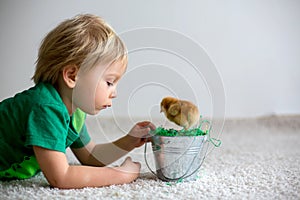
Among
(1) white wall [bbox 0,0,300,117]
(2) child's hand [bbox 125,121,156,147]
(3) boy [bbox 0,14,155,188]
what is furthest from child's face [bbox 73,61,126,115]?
(1) white wall [bbox 0,0,300,117]

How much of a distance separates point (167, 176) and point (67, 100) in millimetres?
309

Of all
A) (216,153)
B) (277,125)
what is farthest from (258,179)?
(277,125)

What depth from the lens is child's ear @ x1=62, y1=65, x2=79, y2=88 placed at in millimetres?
926

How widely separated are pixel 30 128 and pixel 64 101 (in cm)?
15

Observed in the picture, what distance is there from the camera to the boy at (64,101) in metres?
0.85

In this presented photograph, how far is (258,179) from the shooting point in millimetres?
956

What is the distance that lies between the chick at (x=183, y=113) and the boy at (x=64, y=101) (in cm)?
11

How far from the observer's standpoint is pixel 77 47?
35.8 inches

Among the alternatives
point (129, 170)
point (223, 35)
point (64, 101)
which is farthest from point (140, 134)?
point (223, 35)

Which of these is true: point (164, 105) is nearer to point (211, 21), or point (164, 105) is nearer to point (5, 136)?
point (5, 136)

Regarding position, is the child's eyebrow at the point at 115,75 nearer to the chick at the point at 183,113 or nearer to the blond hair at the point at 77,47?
the blond hair at the point at 77,47

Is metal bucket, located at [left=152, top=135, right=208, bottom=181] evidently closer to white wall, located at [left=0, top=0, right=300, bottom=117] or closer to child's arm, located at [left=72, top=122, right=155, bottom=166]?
child's arm, located at [left=72, top=122, right=155, bottom=166]

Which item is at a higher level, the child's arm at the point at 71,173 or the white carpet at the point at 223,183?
the child's arm at the point at 71,173

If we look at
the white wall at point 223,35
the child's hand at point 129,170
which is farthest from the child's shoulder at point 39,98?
the white wall at point 223,35
